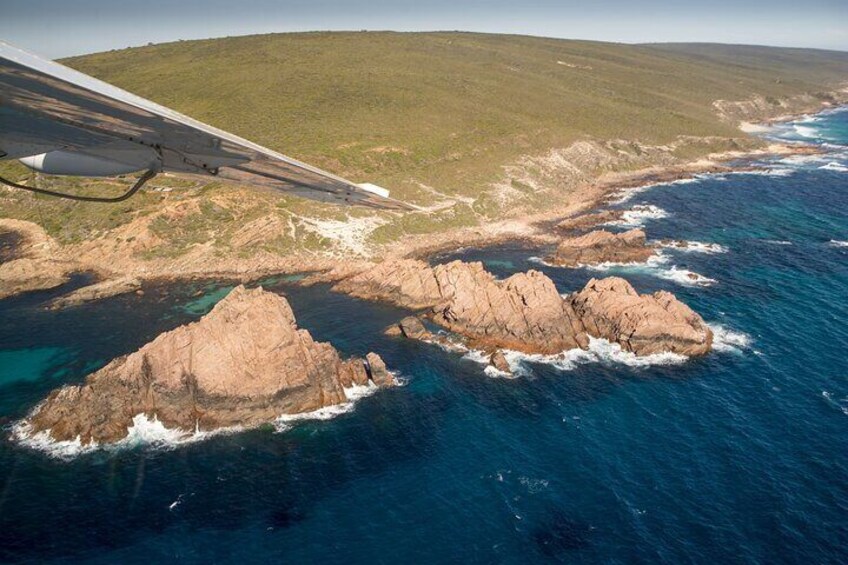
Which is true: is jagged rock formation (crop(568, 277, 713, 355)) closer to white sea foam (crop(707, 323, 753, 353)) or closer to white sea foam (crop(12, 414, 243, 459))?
white sea foam (crop(707, 323, 753, 353))

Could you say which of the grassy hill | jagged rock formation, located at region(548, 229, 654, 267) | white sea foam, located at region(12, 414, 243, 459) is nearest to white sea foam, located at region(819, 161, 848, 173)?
the grassy hill

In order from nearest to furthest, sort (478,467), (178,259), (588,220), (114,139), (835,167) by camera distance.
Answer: (114,139), (478,467), (178,259), (588,220), (835,167)

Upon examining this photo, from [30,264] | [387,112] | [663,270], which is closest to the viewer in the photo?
[30,264]

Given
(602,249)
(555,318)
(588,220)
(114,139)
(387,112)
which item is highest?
(387,112)

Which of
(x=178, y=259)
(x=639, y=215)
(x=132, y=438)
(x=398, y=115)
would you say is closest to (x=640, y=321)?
(x=132, y=438)

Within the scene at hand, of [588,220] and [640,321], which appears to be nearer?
[640,321]

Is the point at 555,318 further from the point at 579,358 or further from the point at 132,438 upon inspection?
the point at 132,438
